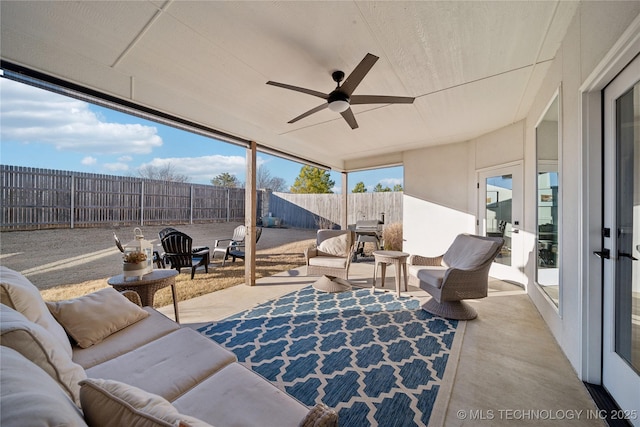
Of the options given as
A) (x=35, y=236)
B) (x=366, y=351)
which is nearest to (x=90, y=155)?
(x=35, y=236)

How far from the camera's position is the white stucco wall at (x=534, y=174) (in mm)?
1723

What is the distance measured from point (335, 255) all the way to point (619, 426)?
9.73 feet

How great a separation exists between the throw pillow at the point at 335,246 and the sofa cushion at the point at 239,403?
110 inches

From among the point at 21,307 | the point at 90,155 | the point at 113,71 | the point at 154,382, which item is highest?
the point at 113,71

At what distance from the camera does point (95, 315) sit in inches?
60.3

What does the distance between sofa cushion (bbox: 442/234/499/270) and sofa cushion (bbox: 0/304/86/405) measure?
3.21 meters

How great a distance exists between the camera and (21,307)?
1.17m

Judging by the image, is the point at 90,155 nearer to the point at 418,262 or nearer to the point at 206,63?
the point at 206,63

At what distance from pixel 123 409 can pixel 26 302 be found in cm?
107

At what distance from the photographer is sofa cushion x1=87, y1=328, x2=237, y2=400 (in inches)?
43.8

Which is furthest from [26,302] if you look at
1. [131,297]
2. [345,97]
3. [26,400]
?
[345,97]

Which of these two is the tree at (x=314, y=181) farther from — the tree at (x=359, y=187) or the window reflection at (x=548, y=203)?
the window reflection at (x=548, y=203)

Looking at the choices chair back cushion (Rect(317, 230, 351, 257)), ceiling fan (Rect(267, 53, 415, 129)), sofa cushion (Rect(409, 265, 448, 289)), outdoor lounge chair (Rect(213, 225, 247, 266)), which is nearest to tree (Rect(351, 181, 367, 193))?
outdoor lounge chair (Rect(213, 225, 247, 266))

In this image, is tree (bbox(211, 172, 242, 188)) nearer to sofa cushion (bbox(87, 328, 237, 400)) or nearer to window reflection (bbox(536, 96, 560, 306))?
window reflection (bbox(536, 96, 560, 306))
